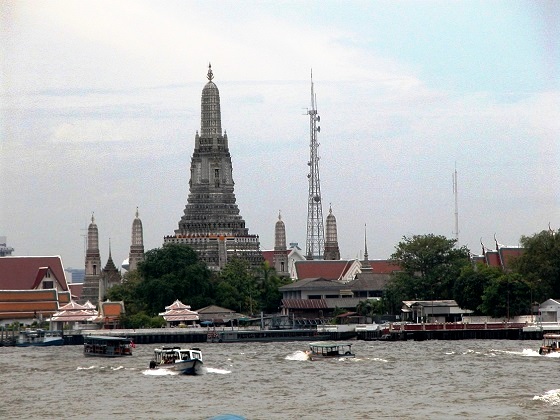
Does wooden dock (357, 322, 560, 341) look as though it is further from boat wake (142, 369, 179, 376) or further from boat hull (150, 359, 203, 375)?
boat hull (150, 359, 203, 375)

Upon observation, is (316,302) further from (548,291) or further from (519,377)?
(519,377)

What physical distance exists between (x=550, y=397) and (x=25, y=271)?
89286mm

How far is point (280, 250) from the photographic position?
160250mm

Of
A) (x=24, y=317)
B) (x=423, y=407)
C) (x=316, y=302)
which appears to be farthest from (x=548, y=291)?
(x=423, y=407)

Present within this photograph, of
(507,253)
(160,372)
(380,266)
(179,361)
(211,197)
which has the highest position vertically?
(211,197)

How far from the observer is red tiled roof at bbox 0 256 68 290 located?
13775cm

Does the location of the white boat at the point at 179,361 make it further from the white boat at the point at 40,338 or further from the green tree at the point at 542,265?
the green tree at the point at 542,265

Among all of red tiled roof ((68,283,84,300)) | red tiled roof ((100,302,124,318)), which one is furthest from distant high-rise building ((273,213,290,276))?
red tiled roof ((100,302,124,318))

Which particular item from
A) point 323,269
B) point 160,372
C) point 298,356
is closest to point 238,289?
point 323,269

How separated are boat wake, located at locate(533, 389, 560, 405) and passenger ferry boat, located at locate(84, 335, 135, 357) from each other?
3501 cm

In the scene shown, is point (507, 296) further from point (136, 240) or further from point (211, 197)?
point (136, 240)

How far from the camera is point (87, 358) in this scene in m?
88.6

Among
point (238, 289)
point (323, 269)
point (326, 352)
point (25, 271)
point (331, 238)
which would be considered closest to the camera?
point (326, 352)

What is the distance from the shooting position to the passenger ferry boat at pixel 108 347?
289 feet
